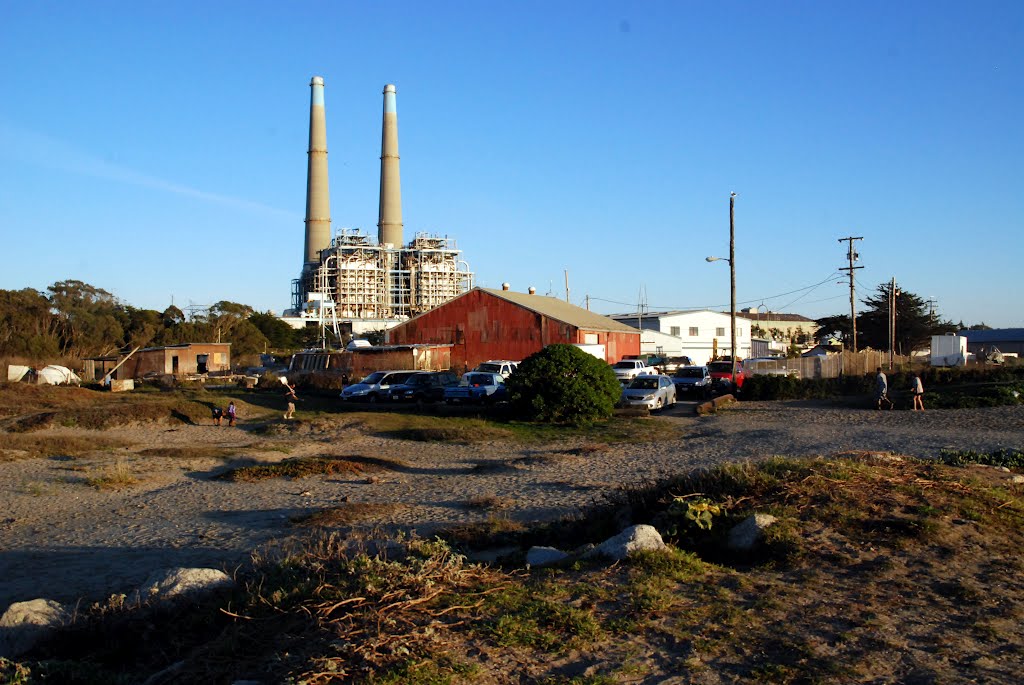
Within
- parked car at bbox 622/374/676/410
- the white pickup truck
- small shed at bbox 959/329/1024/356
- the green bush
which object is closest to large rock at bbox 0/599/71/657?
the green bush

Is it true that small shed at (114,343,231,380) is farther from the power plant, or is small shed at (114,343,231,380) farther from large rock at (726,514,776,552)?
large rock at (726,514,776,552)

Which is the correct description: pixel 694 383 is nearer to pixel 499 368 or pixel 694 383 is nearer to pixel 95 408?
pixel 499 368

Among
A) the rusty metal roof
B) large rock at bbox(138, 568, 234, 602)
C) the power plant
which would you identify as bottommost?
large rock at bbox(138, 568, 234, 602)

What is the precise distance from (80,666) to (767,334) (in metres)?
116

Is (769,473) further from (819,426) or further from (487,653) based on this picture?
(819,426)

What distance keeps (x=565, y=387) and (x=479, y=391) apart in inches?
267

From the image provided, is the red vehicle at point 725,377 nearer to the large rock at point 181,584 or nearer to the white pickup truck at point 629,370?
the white pickup truck at point 629,370

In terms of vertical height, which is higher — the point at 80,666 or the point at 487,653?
the point at 487,653

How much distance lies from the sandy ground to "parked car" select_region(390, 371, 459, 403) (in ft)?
30.8

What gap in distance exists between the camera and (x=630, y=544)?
7.46 m

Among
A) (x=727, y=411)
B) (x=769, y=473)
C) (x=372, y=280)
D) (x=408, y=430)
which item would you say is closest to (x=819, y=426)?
(x=727, y=411)

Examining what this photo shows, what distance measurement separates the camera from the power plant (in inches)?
3593

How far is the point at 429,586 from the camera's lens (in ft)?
20.6

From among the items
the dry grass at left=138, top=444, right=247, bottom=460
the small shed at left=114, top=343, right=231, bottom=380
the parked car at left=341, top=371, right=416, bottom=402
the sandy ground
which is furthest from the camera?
the small shed at left=114, top=343, right=231, bottom=380
